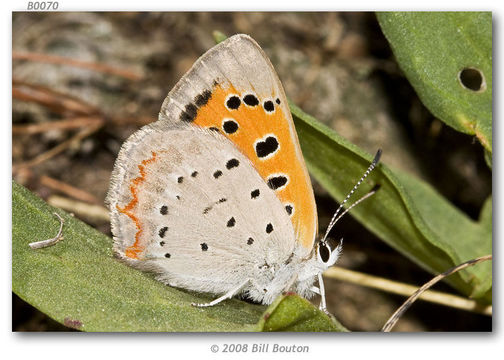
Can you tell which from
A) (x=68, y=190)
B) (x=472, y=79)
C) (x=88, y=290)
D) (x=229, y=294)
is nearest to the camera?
(x=88, y=290)

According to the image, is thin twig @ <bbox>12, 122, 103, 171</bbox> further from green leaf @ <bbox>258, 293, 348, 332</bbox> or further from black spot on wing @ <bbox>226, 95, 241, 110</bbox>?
green leaf @ <bbox>258, 293, 348, 332</bbox>

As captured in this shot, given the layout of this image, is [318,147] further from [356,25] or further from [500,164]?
[356,25]

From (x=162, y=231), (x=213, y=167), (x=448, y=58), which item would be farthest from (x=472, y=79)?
(x=162, y=231)

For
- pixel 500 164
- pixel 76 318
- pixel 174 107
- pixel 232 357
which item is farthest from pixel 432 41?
pixel 76 318

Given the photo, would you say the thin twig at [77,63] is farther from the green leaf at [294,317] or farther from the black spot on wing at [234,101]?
the green leaf at [294,317]

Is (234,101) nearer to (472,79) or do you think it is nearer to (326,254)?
(326,254)

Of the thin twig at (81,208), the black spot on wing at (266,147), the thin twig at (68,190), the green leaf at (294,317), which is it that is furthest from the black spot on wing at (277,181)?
the thin twig at (68,190)
